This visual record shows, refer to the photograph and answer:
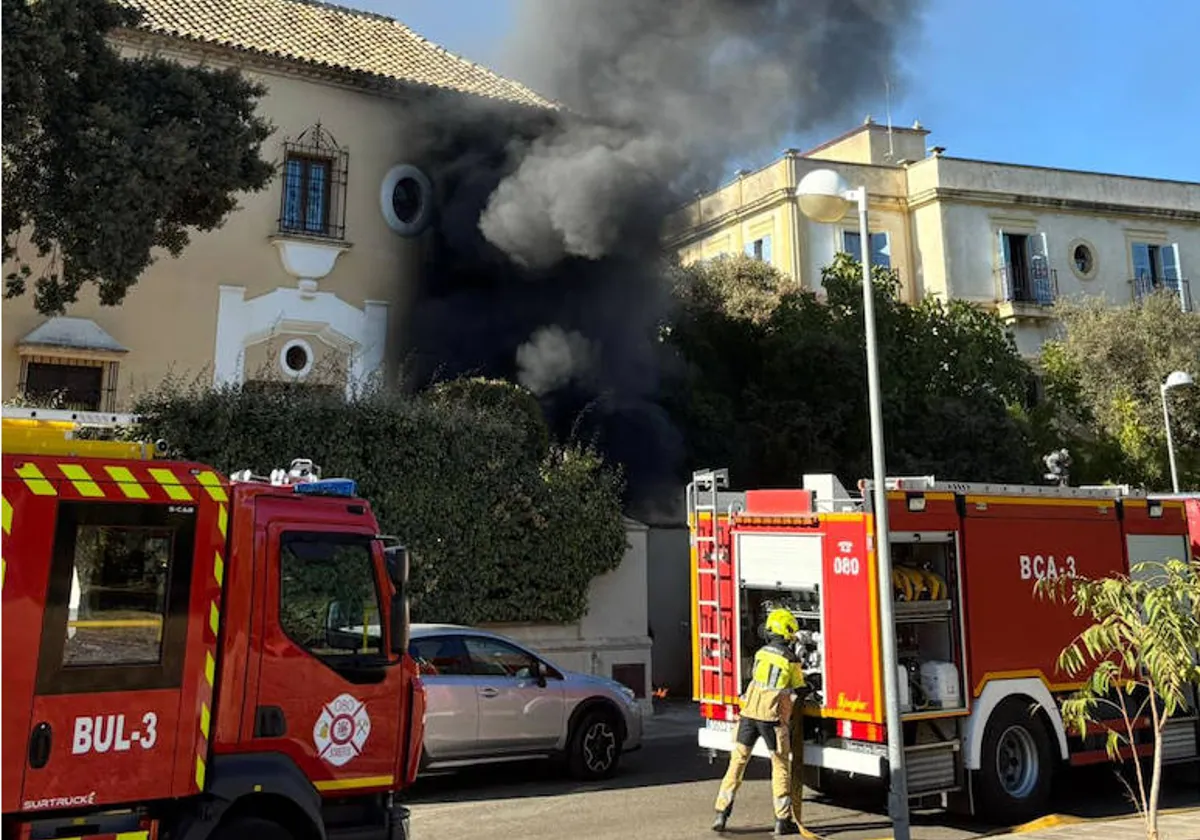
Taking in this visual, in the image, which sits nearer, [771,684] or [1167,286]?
[771,684]

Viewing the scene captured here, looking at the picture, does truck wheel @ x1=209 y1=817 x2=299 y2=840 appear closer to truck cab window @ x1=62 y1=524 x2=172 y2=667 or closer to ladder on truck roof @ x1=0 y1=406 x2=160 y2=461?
truck cab window @ x1=62 y1=524 x2=172 y2=667

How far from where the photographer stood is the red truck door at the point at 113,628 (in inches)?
167

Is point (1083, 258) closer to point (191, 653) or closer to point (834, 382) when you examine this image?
point (834, 382)

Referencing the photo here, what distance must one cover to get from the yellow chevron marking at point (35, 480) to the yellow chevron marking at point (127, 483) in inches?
10.6

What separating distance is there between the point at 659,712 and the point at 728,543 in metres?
7.14

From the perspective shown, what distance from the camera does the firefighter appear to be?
7223mm

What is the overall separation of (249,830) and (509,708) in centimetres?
463

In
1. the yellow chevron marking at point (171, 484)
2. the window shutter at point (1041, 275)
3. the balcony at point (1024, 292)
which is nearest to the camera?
the yellow chevron marking at point (171, 484)

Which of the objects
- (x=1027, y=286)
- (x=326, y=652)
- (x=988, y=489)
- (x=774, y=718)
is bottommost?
(x=774, y=718)

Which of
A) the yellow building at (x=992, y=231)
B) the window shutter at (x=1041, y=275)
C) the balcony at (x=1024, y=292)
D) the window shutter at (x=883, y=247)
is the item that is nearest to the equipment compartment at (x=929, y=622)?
the yellow building at (x=992, y=231)

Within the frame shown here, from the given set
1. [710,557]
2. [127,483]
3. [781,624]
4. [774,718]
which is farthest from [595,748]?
[127,483]

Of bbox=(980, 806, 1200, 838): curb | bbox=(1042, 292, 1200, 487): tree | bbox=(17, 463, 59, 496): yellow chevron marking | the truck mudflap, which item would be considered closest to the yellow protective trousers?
the truck mudflap

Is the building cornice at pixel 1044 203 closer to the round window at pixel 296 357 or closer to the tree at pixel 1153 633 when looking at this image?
the round window at pixel 296 357

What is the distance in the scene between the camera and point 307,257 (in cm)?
1723
